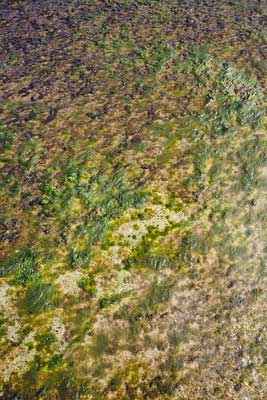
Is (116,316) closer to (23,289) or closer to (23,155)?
(23,289)

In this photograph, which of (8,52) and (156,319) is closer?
(156,319)

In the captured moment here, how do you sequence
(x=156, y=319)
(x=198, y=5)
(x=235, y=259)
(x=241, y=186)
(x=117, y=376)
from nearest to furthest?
(x=117, y=376)
(x=156, y=319)
(x=235, y=259)
(x=241, y=186)
(x=198, y=5)

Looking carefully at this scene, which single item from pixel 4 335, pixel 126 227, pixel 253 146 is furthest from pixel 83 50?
pixel 4 335

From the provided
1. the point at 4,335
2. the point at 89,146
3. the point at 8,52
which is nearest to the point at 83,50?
the point at 8,52

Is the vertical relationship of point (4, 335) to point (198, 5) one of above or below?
below

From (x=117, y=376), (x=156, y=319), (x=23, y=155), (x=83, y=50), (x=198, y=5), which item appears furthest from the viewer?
(x=198, y=5)

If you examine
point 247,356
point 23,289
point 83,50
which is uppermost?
point 83,50

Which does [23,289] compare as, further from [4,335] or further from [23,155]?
[23,155]
